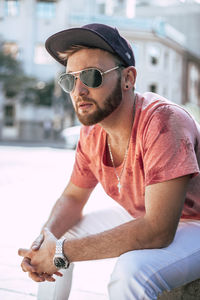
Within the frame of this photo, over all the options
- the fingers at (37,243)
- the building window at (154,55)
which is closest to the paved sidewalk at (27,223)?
the fingers at (37,243)

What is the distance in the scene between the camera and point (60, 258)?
76.7 inches

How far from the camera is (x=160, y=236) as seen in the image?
1.85m

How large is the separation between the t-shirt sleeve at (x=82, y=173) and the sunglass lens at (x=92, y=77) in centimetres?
44

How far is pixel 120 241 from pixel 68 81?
88 cm

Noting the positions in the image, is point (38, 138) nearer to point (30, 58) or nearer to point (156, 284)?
point (30, 58)

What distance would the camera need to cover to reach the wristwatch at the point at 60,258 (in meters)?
1.95

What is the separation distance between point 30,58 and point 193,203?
32940mm

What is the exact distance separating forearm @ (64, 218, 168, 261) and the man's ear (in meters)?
0.73

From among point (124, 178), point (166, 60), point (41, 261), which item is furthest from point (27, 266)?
point (166, 60)

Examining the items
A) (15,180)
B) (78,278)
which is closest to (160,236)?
(78,278)

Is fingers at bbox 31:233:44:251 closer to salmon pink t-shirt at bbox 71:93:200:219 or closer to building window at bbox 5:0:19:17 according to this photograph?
salmon pink t-shirt at bbox 71:93:200:219

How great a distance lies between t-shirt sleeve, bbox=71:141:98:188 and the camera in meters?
2.51

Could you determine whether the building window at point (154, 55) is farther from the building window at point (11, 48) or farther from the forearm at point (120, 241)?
the forearm at point (120, 241)

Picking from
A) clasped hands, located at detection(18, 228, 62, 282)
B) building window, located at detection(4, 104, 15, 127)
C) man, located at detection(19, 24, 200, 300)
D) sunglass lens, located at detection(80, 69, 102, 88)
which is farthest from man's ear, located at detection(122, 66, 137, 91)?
building window, located at detection(4, 104, 15, 127)
